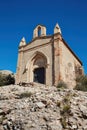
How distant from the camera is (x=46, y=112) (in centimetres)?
1430

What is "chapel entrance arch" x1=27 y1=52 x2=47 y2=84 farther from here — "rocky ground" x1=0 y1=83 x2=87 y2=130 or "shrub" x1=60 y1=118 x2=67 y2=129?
"shrub" x1=60 y1=118 x2=67 y2=129

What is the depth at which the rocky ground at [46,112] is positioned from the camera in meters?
13.2

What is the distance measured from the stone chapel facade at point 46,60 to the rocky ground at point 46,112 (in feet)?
36.1

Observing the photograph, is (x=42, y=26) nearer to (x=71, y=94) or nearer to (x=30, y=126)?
(x=71, y=94)

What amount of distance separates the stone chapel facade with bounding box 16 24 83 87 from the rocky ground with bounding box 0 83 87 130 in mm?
10998

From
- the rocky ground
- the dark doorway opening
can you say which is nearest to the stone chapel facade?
the dark doorway opening

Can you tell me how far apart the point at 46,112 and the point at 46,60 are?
15.9 meters

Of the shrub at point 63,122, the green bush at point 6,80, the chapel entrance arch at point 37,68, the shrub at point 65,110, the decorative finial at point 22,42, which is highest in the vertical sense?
the decorative finial at point 22,42

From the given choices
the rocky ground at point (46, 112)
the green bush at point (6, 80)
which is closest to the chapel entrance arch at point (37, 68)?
the green bush at point (6, 80)

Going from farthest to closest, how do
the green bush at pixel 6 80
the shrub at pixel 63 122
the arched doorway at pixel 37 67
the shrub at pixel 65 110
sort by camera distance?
the green bush at pixel 6 80 < the arched doorway at pixel 37 67 < the shrub at pixel 65 110 < the shrub at pixel 63 122

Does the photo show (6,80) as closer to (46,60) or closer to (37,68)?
(37,68)

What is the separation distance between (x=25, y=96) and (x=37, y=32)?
17.4 meters

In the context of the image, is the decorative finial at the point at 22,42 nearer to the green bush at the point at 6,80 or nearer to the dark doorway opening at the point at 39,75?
the dark doorway opening at the point at 39,75

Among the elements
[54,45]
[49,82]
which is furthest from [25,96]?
[54,45]
